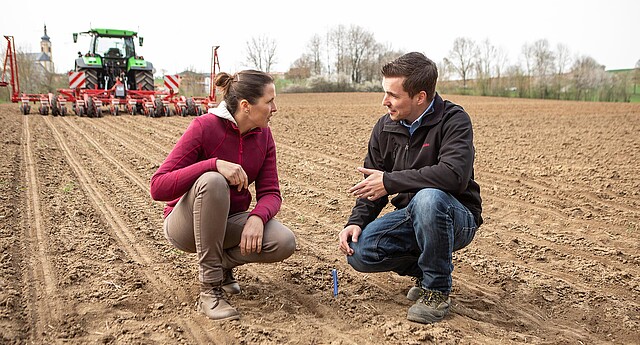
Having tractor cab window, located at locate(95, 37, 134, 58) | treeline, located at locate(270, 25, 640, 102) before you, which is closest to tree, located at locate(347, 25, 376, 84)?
treeline, located at locate(270, 25, 640, 102)

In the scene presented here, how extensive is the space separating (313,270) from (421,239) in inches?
39.3

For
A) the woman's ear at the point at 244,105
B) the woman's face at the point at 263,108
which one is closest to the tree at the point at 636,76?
the woman's face at the point at 263,108

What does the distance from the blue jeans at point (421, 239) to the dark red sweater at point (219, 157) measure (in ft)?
1.88

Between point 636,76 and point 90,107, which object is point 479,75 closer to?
point 636,76

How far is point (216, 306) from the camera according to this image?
265 centimetres

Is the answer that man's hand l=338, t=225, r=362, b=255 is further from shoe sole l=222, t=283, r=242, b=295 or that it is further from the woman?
shoe sole l=222, t=283, r=242, b=295

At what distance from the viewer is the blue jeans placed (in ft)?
8.44

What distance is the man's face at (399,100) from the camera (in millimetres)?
2754

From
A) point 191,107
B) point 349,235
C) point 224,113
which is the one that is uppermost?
point 191,107

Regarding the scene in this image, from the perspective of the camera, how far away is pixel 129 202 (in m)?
5.18

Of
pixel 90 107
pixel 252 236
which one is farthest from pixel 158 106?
pixel 252 236

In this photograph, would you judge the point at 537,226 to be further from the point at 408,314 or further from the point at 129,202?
the point at 129,202

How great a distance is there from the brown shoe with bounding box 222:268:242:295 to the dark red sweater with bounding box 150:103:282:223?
0.37 meters

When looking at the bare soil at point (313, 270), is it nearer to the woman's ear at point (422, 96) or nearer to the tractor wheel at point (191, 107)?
the woman's ear at point (422, 96)
